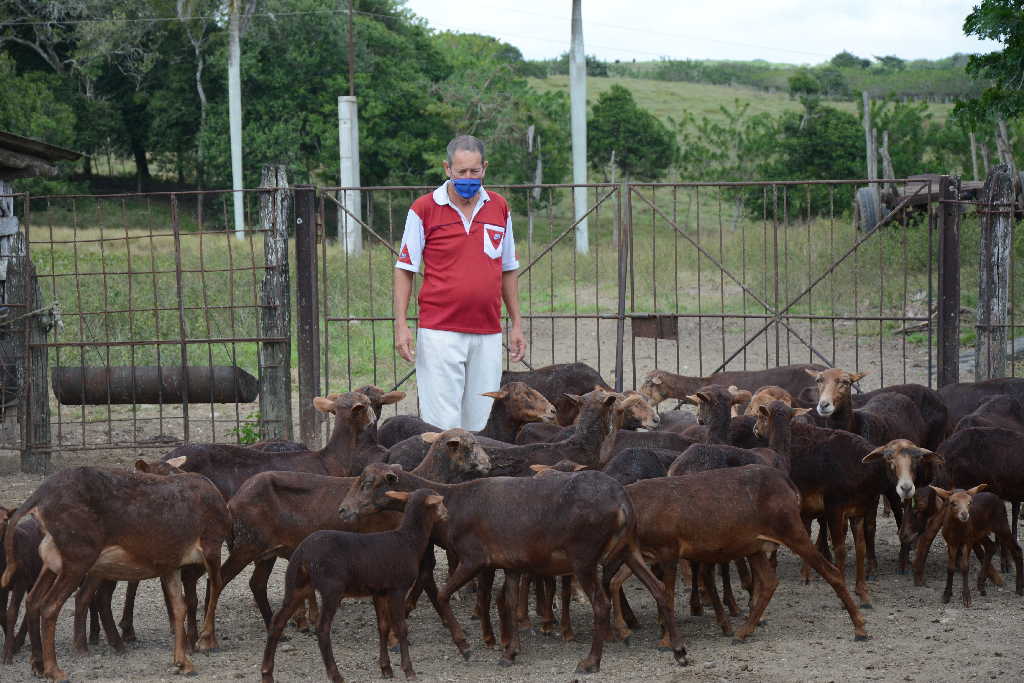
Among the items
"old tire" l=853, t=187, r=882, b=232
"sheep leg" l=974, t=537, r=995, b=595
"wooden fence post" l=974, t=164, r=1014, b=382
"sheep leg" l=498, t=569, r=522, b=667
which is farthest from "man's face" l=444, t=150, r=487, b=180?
"old tire" l=853, t=187, r=882, b=232

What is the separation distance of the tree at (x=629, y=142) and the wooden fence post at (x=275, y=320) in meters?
28.5

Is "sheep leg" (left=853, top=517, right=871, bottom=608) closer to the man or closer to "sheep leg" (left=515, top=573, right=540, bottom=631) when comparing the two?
"sheep leg" (left=515, top=573, right=540, bottom=631)

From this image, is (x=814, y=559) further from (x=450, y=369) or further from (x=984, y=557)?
(x=450, y=369)

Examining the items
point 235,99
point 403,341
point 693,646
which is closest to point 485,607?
point 693,646

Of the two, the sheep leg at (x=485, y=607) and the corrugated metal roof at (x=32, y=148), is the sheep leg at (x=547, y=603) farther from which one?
the corrugated metal roof at (x=32, y=148)

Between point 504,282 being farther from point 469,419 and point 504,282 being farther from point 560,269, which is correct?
point 560,269

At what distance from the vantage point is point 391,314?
20594 mm

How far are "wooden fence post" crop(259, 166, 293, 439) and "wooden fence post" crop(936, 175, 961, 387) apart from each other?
636 cm

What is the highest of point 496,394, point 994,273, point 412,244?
point 412,244

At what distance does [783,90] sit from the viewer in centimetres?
8688

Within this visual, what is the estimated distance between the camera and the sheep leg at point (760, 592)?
702cm

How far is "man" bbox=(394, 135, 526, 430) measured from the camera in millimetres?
8664

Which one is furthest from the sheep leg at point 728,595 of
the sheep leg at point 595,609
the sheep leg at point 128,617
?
the sheep leg at point 128,617

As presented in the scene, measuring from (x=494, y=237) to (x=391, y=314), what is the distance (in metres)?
12.0
